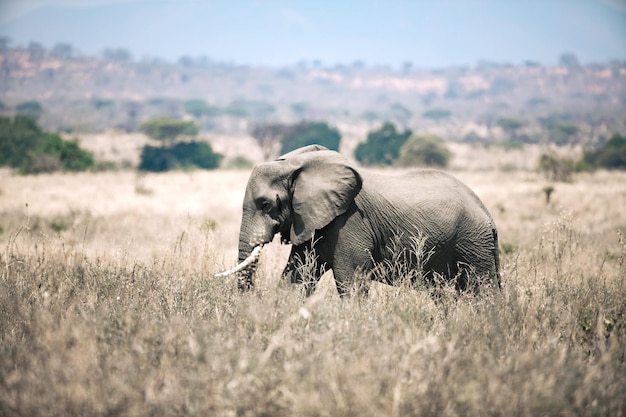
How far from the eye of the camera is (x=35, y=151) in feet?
121

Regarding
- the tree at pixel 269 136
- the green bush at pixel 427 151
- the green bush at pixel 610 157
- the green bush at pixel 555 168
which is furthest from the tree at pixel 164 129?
the green bush at pixel 555 168

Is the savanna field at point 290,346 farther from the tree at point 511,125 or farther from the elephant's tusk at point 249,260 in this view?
the tree at point 511,125

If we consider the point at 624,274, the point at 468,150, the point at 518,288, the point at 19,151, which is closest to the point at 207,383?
the point at 518,288

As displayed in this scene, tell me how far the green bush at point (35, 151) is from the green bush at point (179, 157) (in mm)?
7567

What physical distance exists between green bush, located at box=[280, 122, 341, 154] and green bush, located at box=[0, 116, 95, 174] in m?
20.1

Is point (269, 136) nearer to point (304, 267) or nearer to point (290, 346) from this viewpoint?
point (304, 267)

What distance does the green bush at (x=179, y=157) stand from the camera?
48.4 m

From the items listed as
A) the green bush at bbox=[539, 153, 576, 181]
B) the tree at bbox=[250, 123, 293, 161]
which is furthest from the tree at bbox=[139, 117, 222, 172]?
the green bush at bbox=[539, 153, 576, 181]

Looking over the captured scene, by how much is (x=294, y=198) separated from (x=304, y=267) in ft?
2.47

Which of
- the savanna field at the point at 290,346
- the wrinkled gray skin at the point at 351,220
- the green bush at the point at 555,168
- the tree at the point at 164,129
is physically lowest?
the tree at the point at 164,129

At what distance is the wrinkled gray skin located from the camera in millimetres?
6219

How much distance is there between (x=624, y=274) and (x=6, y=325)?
619 cm

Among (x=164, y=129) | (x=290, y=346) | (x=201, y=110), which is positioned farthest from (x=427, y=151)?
(x=201, y=110)

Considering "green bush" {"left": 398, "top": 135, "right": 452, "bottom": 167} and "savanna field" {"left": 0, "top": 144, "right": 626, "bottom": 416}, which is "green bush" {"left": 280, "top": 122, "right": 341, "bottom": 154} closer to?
"green bush" {"left": 398, "top": 135, "right": 452, "bottom": 167}
